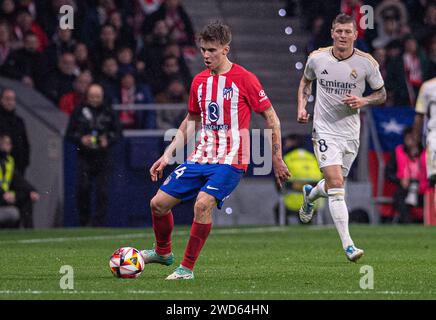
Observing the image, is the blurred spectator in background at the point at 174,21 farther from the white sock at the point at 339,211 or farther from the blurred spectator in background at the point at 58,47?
the white sock at the point at 339,211

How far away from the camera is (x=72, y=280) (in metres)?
9.23

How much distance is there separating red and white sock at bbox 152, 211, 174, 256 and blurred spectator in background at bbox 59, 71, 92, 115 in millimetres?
8733

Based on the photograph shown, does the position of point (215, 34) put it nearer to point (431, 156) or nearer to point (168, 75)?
point (431, 156)

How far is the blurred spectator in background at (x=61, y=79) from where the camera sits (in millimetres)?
18781

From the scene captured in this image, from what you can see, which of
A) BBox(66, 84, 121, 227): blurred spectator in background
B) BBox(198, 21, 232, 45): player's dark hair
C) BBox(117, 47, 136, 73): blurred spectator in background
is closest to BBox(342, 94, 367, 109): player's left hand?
BBox(198, 21, 232, 45): player's dark hair

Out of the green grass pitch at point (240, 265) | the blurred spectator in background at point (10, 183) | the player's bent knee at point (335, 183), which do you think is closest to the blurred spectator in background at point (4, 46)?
the blurred spectator in background at point (10, 183)

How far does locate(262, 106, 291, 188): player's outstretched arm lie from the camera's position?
30.1ft

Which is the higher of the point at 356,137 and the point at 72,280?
the point at 356,137

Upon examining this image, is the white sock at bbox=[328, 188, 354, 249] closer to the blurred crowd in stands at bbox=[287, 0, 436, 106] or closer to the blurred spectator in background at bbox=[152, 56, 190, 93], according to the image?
the blurred spectator in background at bbox=[152, 56, 190, 93]

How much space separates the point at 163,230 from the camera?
9.66m

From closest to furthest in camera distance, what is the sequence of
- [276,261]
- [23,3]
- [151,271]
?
1. [151,271]
2. [276,261]
3. [23,3]

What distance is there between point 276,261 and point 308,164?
23.2 feet
